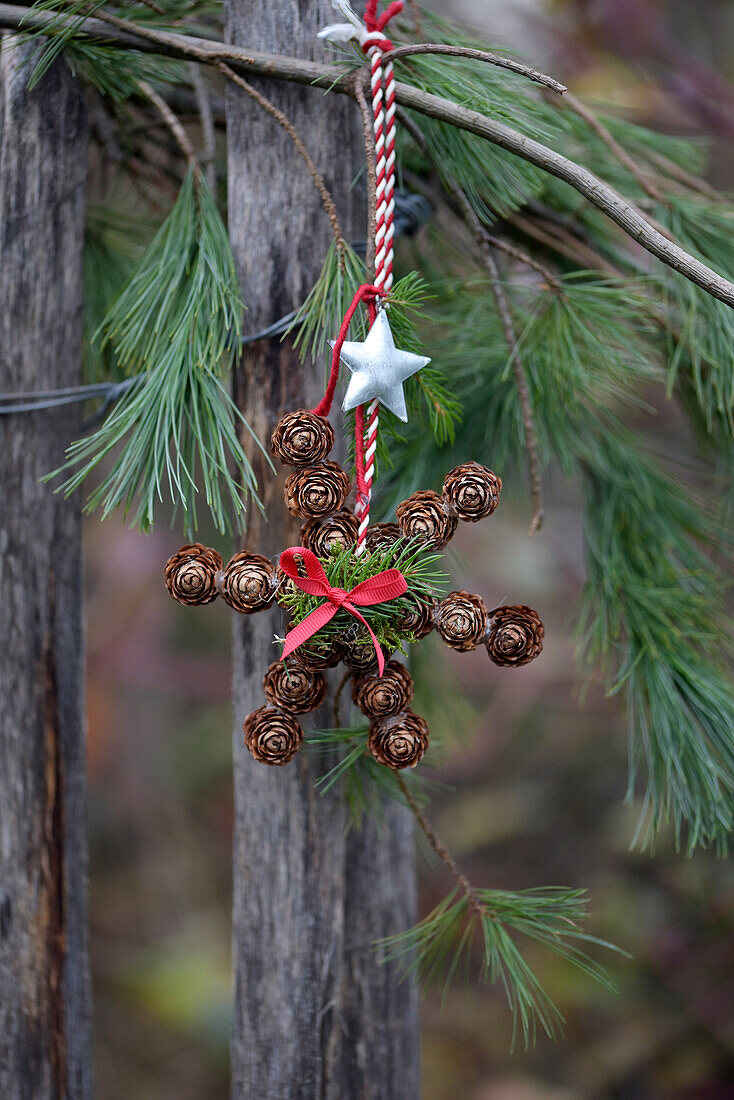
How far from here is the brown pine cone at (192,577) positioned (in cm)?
49

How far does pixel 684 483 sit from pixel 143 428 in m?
0.50

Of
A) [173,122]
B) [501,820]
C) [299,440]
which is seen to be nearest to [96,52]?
[173,122]

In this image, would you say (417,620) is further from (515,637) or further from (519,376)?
(519,376)

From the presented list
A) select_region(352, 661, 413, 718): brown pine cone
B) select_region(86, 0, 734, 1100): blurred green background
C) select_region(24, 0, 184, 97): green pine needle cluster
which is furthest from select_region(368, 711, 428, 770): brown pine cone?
select_region(86, 0, 734, 1100): blurred green background

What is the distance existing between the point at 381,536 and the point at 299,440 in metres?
0.08

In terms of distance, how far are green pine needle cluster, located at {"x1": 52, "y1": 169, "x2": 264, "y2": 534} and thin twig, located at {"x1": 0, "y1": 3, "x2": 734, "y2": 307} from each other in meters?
0.09

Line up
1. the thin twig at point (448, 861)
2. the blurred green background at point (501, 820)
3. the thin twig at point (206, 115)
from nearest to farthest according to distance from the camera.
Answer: the thin twig at point (448, 861) → the thin twig at point (206, 115) → the blurred green background at point (501, 820)

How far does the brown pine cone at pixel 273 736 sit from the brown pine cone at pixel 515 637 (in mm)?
131

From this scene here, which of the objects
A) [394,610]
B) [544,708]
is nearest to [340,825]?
[394,610]

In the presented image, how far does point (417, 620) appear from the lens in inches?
19.2

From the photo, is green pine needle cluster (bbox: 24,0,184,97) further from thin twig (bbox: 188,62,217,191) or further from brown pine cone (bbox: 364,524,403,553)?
brown pine cone (bbox: 364,524,403,553)

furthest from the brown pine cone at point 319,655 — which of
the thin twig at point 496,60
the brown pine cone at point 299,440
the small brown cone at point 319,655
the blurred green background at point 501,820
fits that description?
the blurred green background at point 501,820

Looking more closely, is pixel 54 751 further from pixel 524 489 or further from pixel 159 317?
pixel 524 489

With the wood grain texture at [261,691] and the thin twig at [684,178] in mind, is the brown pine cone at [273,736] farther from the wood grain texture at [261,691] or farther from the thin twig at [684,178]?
the thin twig at [684,178]
